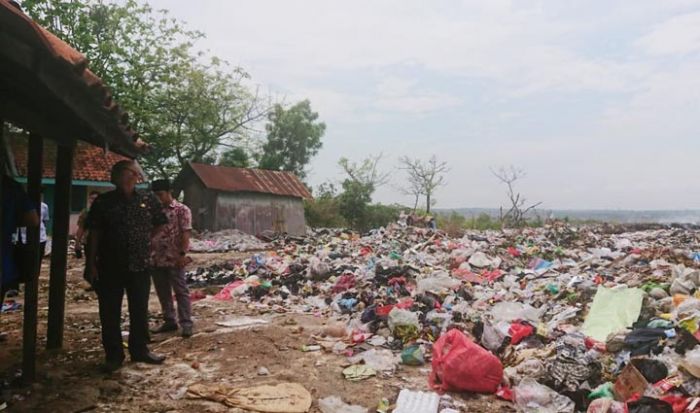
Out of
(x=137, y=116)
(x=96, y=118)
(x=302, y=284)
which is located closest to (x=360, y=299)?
(x=302, y=284)

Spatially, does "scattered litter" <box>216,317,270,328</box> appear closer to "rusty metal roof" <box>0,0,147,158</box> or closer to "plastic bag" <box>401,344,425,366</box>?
"plastic bag" <box>401,344,425,366</box>

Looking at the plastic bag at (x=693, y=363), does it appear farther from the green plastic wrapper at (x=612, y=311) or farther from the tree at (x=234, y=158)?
the tree at (x=234, y=158)

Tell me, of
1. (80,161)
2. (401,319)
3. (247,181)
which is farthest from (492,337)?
(247,181)

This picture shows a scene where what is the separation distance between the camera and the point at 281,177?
23.0 metres

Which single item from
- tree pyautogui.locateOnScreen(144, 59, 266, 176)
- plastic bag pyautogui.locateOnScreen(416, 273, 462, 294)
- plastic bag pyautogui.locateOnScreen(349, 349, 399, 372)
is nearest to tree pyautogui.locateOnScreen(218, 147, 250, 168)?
tree pyautogui.locateOnScreen(144, 59, 266, 176)

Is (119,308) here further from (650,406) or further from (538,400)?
(650,406)

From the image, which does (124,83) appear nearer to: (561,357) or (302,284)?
(302,284)

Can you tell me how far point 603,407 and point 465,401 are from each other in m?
0.89

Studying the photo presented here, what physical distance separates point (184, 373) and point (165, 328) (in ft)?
4.41

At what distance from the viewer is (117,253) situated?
3.91 meters

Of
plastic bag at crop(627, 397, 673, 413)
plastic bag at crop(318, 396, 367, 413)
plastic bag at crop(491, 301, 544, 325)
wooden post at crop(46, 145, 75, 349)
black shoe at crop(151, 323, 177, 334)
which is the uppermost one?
wooden post at crop(46, 145, 75, 349)

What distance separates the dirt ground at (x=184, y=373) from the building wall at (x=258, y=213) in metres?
13.7

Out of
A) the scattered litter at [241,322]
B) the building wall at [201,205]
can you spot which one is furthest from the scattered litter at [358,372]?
the building wall at [201,205]

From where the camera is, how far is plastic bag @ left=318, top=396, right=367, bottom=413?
349 centimetres
